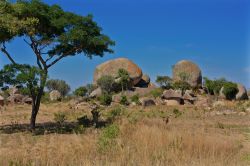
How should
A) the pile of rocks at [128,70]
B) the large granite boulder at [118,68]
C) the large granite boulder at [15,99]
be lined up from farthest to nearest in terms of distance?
1. the large granite boulder at [118,68]
2. the pile of rocks at [128,70]
3. the large granite boulder at [15,99]

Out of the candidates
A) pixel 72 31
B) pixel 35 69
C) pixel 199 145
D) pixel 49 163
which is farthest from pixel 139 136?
pixel 72 31

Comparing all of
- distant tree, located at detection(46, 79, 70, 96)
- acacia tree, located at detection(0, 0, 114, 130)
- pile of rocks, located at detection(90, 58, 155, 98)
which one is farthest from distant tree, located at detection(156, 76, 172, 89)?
acacia tree, located at detection(0, 0, 114, 130)

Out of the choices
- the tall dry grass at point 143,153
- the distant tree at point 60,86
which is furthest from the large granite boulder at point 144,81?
the tall dry grass at point 143,153

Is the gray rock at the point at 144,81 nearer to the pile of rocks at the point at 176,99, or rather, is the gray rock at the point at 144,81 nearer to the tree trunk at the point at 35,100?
the pile of rocks at the point at 176,99

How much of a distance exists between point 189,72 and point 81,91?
18.2 m

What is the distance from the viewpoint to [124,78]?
5781 centimetres

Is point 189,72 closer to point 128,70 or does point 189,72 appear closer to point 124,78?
point 128,70

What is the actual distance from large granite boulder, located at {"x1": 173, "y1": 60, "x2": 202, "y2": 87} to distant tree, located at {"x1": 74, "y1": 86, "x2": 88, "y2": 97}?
14.5m

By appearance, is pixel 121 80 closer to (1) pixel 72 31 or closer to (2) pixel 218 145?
(1) pixel 72 31

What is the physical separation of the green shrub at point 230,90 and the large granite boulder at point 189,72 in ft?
42.1

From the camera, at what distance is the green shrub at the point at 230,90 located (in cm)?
5100

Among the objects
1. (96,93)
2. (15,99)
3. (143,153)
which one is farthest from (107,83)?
(143,153)

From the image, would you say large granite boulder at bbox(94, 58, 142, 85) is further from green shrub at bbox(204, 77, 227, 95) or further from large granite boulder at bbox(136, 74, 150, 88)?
green shrub at bbox(204, 77, 227, 95)

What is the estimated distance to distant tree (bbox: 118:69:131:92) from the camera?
5788 centimetres
